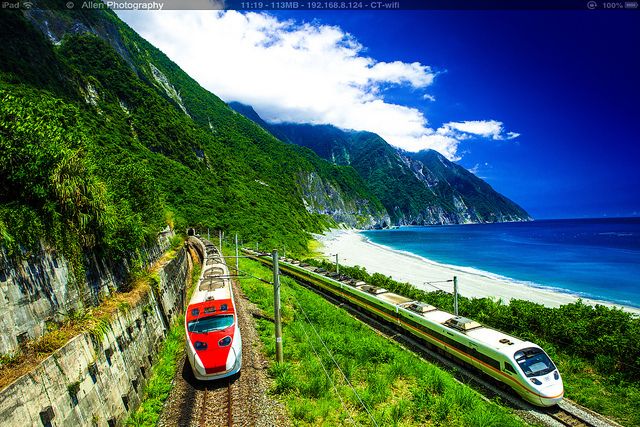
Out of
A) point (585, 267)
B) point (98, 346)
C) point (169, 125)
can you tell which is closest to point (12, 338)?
point (98, 346)

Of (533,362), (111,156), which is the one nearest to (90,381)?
(533,362)

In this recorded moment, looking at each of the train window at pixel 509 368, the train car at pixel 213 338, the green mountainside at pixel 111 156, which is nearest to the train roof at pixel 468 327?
the train window at pixel 509 368

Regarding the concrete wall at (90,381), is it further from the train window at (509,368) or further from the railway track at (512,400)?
the train window at (509,368)

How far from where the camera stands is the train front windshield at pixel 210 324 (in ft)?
43.8

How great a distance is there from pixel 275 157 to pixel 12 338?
18329 centimetres

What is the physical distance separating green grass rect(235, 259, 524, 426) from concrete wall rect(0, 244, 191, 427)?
5.35 meters

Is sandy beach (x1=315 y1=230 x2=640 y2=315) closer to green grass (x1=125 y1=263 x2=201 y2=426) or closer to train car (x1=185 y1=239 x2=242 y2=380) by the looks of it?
green grass (x1=125 y1=263 x2=201 y2=426)

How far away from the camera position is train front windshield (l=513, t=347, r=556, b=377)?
13.7 m

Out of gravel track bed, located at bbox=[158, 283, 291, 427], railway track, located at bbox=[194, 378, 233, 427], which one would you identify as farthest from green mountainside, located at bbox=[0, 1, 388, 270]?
railway track, located at bbox=[194, 378, 233, 427]

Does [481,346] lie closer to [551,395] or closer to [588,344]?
[551,395]

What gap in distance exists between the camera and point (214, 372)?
12.0m

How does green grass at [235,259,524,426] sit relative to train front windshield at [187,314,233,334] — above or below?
below

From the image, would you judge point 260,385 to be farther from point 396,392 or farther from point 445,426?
point 445,426

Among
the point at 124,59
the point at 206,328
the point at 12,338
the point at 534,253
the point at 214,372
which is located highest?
the point at 124,59
